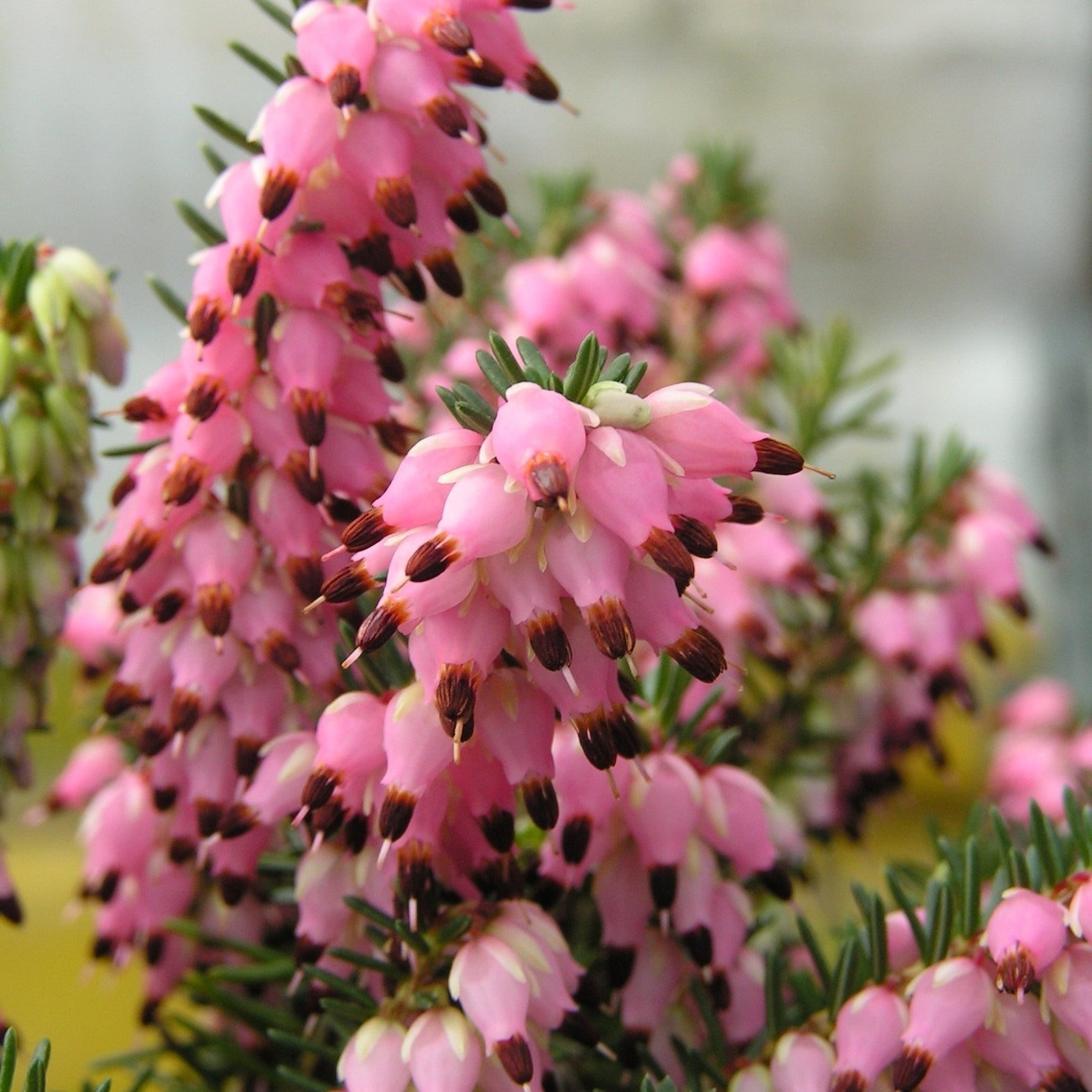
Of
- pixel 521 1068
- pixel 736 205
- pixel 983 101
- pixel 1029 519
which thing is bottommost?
pixel 521 1068

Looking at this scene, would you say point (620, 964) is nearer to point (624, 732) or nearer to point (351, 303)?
point (624, 732)

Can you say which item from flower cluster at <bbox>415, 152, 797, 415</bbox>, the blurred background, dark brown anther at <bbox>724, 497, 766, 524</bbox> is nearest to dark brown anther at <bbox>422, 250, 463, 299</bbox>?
dark brown anther at <bbox>724, 497, 766, 524</bbox>

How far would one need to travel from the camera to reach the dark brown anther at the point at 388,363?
57 cm

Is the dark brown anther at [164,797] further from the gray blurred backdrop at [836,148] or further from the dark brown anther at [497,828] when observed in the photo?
the gray blurred backdrop at [836,148]

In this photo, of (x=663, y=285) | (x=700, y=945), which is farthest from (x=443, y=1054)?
(x=663, y=285)

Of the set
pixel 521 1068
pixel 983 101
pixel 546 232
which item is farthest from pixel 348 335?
pixel 983 101

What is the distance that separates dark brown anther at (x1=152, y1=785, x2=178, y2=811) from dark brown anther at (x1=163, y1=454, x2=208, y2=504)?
6.2 inches

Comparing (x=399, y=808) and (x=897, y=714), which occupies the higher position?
(x=399, y=808)

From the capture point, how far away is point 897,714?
1.01 m

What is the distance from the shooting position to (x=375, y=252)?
1.78ft

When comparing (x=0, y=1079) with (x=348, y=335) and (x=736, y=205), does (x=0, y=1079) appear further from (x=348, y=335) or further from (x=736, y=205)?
(x=736, y=205)

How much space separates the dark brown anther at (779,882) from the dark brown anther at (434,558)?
297mm

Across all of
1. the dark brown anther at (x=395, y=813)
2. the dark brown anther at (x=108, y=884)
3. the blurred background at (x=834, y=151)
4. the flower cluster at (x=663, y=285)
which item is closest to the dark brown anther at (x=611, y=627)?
the dark brown anther at (x=395, y=813)

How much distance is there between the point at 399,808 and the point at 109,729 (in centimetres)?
38
